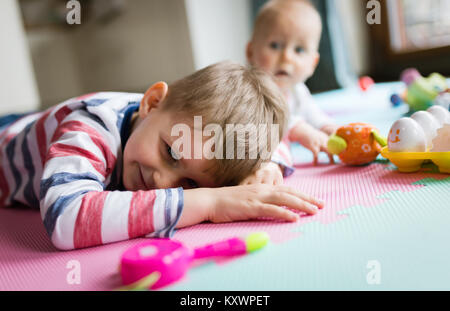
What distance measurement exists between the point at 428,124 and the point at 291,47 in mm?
695

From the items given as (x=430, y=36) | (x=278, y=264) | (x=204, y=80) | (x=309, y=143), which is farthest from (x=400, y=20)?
(x=278, y=264)

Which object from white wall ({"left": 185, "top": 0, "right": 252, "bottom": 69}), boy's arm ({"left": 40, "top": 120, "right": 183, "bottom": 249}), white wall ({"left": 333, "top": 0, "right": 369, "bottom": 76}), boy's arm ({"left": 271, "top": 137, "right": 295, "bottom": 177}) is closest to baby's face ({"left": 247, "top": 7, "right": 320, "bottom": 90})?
boy's arm ({"left": 271, "top": 137, "right": 295, "bottom": 177})

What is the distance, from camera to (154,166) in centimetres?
62

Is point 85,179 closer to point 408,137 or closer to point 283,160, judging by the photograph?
point 283,160

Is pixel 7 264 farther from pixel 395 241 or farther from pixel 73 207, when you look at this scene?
pixel 395 241

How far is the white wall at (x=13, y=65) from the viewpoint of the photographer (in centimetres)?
233

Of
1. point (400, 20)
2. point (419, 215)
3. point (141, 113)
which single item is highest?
point (400, 20)

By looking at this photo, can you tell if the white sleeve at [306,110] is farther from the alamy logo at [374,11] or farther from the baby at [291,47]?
the alamy logo at [374,11]

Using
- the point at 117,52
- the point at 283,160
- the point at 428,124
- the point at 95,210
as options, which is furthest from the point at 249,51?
the point at 117,52

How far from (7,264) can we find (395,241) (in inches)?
18.8

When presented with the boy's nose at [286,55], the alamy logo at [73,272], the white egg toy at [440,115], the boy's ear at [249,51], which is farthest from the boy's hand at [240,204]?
the boy's ear at [249,51]

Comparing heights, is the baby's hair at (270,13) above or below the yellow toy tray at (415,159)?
above
